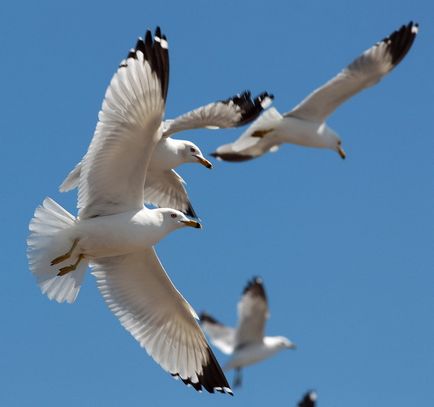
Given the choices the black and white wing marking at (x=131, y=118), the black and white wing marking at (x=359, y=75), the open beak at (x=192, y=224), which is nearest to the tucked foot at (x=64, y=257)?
the black and white wing marking at (x=131, y=118)

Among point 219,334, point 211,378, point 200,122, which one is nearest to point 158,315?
point 211,378

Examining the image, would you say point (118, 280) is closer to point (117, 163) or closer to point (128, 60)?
point (117, 163)

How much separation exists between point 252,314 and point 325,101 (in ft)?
14.1

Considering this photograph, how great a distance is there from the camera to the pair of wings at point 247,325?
15.1m

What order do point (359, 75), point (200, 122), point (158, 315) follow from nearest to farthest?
point (158, 315), point (200, 122), point (359, 75)

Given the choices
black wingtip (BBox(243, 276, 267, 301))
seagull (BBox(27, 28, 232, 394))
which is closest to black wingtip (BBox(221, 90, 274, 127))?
seagull (BBox(27, 28, 232, 394))

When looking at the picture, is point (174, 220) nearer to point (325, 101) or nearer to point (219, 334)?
point (325, 101)

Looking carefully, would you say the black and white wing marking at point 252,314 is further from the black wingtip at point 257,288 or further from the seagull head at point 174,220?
the seagull head at point 174,220

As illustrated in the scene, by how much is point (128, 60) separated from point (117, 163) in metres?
0.75

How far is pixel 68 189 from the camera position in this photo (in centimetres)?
1023

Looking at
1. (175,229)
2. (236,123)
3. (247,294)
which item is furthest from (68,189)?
(247,294)

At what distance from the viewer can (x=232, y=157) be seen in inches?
503

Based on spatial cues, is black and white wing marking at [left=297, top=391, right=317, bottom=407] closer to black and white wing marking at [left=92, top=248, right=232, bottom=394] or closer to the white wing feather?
black and white wing marking at [left=92, top=248, right=232, bottom=394]

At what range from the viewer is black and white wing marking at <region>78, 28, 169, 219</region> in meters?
7.73
